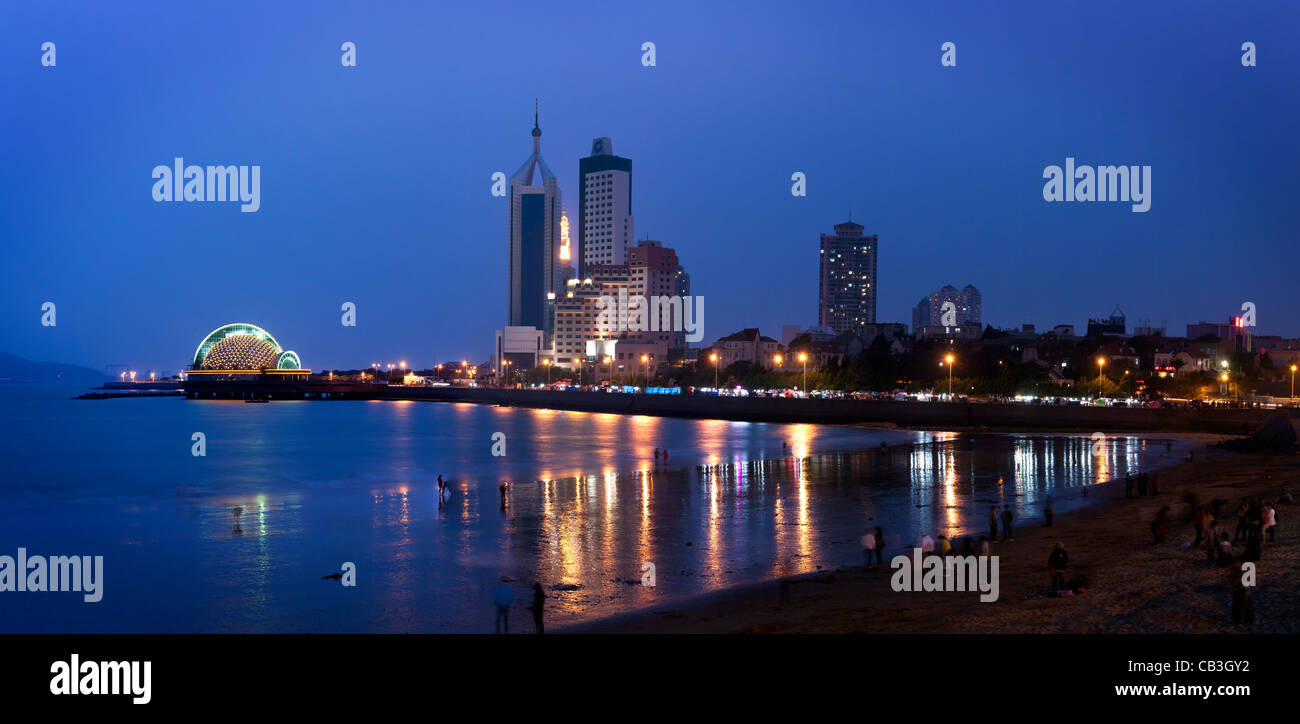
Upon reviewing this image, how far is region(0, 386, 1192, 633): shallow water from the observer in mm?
17875

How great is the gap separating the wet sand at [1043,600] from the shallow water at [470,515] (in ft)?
4.99

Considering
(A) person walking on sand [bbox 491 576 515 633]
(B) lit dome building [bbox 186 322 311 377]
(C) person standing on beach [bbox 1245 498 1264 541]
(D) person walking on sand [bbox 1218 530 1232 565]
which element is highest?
(B) lit dome building [bbox 186 322 311 377]

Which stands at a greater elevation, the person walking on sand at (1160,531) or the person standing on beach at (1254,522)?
the person standing on beach at (1254,522)

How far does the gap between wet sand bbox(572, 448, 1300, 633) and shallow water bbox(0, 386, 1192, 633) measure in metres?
1.52

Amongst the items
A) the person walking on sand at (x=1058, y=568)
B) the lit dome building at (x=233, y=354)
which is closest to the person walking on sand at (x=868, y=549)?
the person walking on sand at (x=1058, y=568)

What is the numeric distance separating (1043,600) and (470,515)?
1979cm

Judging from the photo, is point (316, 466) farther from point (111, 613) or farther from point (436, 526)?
point (111, 613)

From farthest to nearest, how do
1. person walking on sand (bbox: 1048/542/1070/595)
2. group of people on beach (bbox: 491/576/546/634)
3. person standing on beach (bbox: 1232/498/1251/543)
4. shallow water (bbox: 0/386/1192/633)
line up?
person standing on beach (bbox: 1232/498/1251/543)
shallow water (bbox: 0/386/1192/633)
person walking on sand (bbox: 1048/542/1070/595)
group of people on beach (bbox: 491/576/546/634)

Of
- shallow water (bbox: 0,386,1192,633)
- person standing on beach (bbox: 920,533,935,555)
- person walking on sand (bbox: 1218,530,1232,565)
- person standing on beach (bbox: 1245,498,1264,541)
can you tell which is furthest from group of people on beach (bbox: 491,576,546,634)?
person walking on sand (bbox: 1218,530,1232,565)

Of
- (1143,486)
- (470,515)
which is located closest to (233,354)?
(470,515)

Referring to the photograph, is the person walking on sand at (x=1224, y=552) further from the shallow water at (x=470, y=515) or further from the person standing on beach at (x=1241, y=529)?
the shallow water at (x=470, y=515)

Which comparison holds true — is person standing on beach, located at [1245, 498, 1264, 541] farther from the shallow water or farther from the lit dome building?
the lit dome building

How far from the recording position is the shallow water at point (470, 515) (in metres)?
17.9
